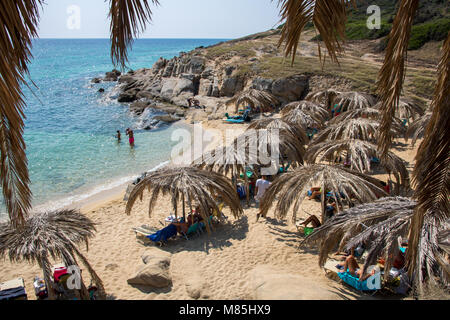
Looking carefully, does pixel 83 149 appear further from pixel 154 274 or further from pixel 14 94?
pixel 14 94

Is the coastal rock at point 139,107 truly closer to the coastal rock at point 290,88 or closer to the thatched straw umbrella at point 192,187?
the coastal rock at point 290,88

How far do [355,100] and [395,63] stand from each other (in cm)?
1409

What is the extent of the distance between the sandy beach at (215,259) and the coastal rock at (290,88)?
1428 cm

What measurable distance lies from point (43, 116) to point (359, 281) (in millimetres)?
32267

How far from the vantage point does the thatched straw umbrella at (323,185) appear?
21.9ft

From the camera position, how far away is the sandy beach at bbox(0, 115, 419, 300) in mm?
6195

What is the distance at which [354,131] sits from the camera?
34.0ft

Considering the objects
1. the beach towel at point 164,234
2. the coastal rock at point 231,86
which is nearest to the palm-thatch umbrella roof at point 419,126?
the beach towel at point 164,234

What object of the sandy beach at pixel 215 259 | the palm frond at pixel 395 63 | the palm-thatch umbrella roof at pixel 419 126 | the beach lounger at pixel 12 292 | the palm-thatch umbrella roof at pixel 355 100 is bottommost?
the sandy beach at pixel 215 259

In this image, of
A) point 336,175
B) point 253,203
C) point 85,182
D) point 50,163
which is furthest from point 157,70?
point 336,175

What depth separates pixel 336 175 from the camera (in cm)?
701

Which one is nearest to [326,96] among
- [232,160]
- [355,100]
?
[355,100]

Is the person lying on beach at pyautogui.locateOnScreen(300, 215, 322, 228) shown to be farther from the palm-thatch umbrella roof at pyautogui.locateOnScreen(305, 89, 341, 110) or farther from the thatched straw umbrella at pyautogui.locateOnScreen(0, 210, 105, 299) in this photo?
the palm-thatch umbrella roof at pyautogui.locateOnScreen(305, 89, 341, 110)
